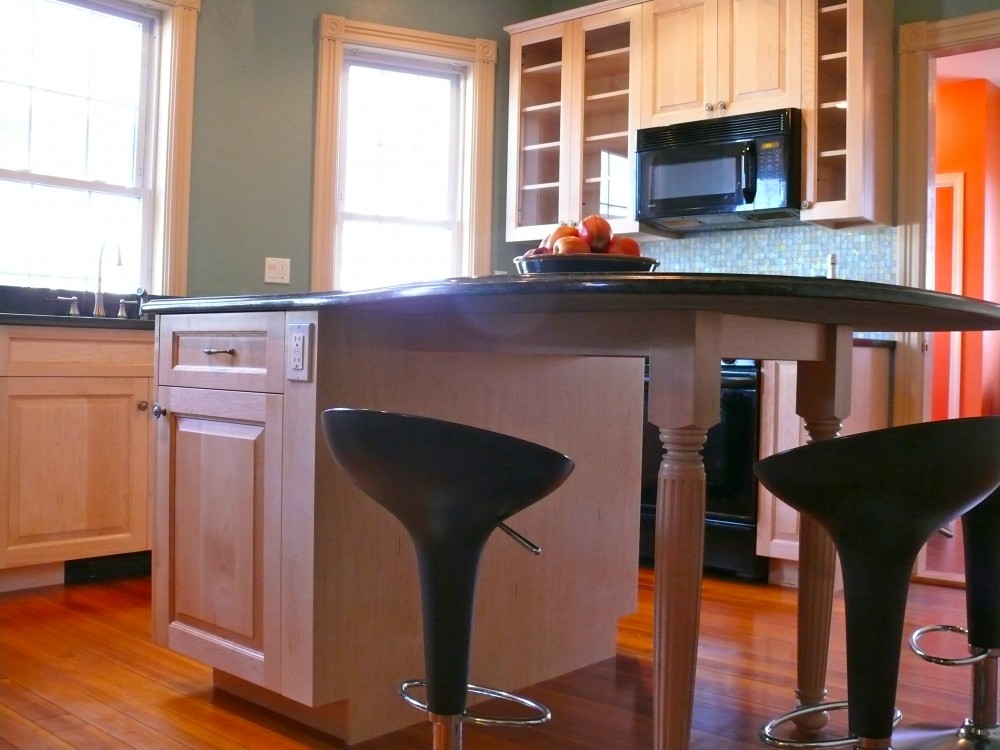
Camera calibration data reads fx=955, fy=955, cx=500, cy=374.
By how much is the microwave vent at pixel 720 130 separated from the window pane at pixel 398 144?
108 cm

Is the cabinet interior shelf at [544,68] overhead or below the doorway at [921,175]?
overhead

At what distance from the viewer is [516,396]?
2.21 m

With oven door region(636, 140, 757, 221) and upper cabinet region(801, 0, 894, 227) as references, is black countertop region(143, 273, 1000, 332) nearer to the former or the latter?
upper cabinet region(801, 0, 894, 227)

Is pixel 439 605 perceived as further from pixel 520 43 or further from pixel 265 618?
pixel 520 43

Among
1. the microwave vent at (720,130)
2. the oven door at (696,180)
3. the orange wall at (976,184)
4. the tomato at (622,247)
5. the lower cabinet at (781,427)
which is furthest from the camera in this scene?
the orange wall at (976,184)

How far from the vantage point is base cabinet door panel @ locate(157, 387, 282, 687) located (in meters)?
1.93

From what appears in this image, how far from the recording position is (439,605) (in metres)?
1.37

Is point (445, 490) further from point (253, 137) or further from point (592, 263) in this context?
point (253, 137)

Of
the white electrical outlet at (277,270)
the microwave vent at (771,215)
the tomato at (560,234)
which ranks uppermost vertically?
the microwave vent at (771,215)

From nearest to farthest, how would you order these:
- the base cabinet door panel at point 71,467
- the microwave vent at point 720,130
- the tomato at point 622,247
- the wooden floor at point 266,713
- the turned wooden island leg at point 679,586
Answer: the turned wooden island leg at point 679,586 → the tomato at point 622,247 → the wooden floor at point 266,713 → the base cabinet door panel at point 71,467 → the microwave vent at point 720,130

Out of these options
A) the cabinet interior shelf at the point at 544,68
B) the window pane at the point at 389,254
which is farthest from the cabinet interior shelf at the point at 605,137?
the window pane at the point at 389,254

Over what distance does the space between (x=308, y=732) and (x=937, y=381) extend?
5977mm

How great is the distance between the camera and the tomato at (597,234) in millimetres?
1721

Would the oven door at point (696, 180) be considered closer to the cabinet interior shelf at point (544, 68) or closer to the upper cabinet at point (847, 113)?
the upper cabinet at point (847, 113)
